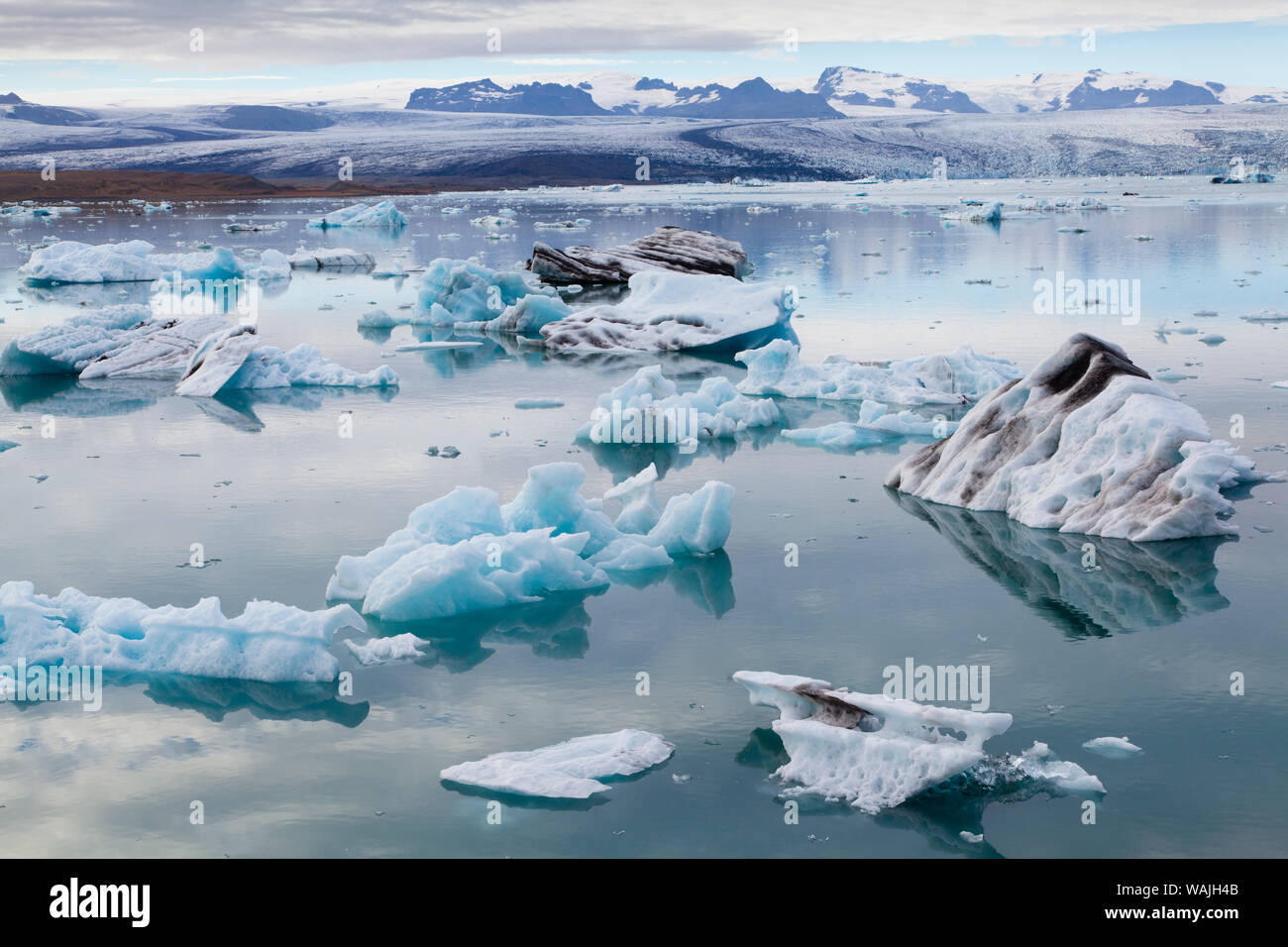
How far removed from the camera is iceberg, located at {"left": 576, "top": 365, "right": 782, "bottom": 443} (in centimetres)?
1034

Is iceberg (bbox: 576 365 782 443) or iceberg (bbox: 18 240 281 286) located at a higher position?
iceberg (bbox: 18 240 281 286)

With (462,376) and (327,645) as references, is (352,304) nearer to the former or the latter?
(462,376)

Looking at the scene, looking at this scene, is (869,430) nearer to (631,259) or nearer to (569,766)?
(569,766)

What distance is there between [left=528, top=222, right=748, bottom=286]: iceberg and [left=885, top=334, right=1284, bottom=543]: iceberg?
13858 mm

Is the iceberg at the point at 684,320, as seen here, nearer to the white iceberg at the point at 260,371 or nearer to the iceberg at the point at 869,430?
the white iceberg at the point at 260,371

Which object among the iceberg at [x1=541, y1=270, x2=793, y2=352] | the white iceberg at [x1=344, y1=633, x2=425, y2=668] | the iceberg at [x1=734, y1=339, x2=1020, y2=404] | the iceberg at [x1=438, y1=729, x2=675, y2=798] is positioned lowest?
the iceberg at [x1=438, y1=729, x2=675, y2=798]

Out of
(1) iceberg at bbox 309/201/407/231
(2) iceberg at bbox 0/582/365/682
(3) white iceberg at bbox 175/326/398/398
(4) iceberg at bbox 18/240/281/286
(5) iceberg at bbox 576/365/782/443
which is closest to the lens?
(2) iceberg at bbox 0/582/365/682

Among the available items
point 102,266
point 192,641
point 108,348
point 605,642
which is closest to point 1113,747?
point 605,642

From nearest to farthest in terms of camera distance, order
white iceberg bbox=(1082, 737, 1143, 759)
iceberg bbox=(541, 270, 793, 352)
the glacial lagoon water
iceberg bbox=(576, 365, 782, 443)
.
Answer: the glacial lagoon water, white iceberg bbox=(1082, 737, 1143, 759), iceberg bbox=(576, 365, 782, 443), iceberg bbox=(541, 270, 793, 352)

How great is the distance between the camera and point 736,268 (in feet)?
73.7

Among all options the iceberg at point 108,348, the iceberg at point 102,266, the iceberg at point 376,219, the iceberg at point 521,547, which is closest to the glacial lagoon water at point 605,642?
the iceberg at point 521,547

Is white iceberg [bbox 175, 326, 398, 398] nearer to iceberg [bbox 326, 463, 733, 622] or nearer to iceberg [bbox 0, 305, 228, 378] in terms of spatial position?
iceberg [bbox 0, 305, 228, 378]

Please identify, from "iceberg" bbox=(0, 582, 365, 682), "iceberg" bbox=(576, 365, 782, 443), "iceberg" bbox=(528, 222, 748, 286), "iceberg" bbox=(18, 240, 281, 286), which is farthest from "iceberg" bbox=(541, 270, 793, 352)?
"iceberg" bbox=(0, 582, 365, 682)

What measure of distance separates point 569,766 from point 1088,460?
4.52m
